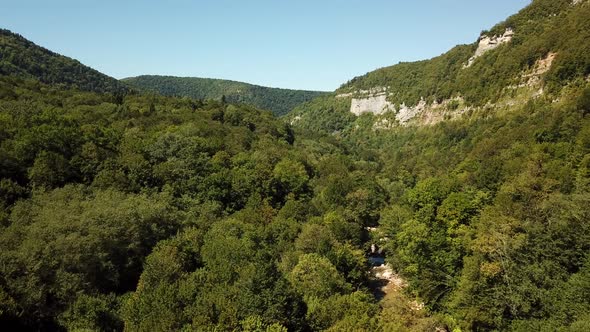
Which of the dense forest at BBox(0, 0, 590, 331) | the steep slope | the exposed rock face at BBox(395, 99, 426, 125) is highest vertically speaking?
the steep slope

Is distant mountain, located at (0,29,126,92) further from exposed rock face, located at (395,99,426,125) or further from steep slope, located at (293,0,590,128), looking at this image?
steep slope, located at (293,0,590,128)

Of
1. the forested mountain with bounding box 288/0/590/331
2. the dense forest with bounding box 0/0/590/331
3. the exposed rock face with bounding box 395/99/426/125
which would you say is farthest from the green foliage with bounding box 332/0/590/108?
the exposed rock face with bounding box 395/99/426/125

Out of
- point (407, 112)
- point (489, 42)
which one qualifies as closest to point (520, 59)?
point (489, 42)

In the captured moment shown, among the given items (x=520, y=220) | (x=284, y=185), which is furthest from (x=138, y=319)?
(x=284, y=185)

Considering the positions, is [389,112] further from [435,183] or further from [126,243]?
[126,243]

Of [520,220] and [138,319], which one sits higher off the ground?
[520,220]

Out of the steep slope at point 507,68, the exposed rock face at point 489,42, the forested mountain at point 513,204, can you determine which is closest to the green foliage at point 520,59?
the steep slope at point 507,68
